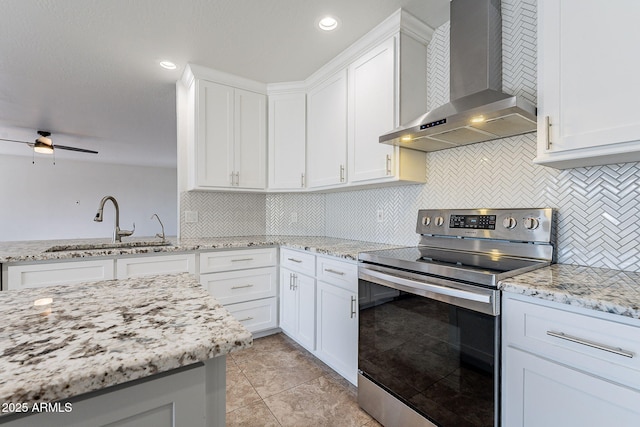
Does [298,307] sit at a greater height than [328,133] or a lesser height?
lesser

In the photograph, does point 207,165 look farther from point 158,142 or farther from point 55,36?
point 158,142

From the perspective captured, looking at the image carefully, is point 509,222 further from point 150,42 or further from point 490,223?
point 150,42

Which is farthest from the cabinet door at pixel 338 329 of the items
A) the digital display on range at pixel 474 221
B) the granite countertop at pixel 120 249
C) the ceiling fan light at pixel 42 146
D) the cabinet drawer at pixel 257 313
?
the ceiling fan light at pixel 42 146

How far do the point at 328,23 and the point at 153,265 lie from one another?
2102 millimetres

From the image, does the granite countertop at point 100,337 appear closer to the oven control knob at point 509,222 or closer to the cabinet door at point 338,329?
the cabinet door at point 338,329

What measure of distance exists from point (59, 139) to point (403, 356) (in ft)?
21.1

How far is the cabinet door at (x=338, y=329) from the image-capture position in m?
1.83

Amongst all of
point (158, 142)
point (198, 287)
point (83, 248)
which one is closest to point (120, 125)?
point (158, 142)

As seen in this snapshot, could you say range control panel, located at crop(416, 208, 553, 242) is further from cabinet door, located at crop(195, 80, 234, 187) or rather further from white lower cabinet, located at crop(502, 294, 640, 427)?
cabinet door, located at crop(195, 80, 234, 187)

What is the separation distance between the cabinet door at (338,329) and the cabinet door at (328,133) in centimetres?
91

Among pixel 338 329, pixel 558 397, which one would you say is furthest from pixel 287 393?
pixel 558 397

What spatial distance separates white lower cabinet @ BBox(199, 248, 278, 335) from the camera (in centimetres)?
240

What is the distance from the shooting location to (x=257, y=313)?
2592 millimetres

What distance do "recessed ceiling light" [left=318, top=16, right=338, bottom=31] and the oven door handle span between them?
164 cm
